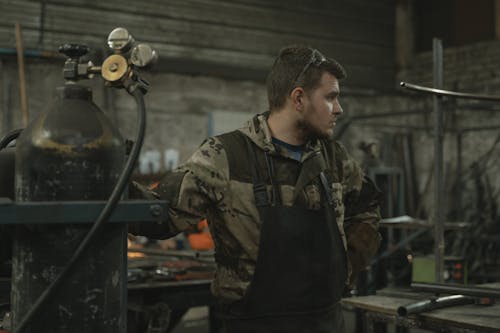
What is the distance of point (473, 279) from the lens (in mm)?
6938

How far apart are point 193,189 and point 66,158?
0.68m

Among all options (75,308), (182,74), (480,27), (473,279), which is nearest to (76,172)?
(75,308)

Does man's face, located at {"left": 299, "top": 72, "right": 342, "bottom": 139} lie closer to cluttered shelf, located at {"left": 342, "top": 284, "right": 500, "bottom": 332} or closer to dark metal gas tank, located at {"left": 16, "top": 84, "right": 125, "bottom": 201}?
cluttered shelf, located at {"left": 342, "top": 284, "right": 500, "bottom": 332}

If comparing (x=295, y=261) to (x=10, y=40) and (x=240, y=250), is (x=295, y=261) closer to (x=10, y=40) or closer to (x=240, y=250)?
(x=240, y=250)

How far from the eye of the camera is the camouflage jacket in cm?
219

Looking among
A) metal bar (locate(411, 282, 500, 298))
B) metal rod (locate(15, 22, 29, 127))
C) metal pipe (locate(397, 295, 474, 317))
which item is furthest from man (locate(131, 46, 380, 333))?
metal rod (locate(15, 22, 29, 127))

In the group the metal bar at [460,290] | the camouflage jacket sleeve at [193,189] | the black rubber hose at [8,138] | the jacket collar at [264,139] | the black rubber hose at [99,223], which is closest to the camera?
the black rubber hose at [99,223]

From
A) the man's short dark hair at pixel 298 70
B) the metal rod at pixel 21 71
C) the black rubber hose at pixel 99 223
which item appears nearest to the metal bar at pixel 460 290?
the man's short dark hair at pixel 298 70

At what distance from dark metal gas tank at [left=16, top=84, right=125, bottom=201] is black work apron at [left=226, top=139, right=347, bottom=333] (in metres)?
0.78

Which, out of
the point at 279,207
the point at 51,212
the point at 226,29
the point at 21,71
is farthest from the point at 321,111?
the point at 226,29

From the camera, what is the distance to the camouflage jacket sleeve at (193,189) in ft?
7.00

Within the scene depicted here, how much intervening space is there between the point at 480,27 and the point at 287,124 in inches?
329

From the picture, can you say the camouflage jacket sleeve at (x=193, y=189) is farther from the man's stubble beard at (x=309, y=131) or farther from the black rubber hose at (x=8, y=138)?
the black rubber hose at (x=8, y=138)

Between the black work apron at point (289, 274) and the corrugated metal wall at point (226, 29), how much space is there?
5.75 metres
